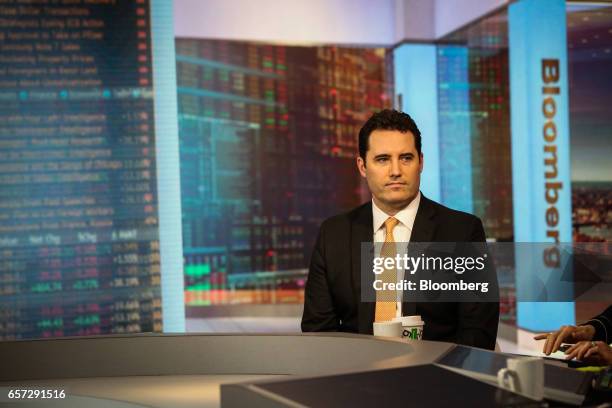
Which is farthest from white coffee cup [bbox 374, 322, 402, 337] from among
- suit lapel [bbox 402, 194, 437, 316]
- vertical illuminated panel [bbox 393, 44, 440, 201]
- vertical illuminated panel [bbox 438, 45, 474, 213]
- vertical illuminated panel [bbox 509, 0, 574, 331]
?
vertical illuminated panel [bbox 393, 44, 440, 201]

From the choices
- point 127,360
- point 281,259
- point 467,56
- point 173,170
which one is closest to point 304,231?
point 281,259

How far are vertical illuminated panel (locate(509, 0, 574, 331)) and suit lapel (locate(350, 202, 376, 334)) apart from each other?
10.2ft

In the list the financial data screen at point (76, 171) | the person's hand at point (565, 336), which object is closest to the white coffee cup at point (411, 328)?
the person's hand at point (565, 336)

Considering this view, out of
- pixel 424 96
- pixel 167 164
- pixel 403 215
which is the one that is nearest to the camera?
pixel 403 215

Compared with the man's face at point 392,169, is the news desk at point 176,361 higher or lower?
lower

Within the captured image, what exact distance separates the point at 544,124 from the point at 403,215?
3.32 m

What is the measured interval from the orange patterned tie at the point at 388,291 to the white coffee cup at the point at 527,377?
3.39ft

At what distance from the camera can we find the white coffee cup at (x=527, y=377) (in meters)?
1.33

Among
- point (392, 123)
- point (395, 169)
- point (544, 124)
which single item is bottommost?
point (395, 169)

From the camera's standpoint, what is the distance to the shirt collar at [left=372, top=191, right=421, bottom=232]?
8.37 ft

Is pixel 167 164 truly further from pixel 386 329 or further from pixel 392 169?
pixel 386 329

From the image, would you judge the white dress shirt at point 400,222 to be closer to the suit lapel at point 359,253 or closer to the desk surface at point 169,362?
the suit lapel at point 359,253

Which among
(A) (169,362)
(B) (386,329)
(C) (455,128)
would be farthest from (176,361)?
(C) (455,128)

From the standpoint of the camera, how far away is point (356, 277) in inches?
100
